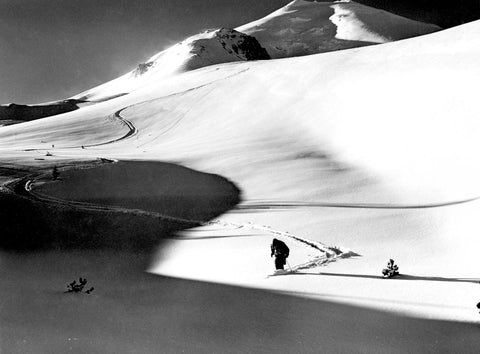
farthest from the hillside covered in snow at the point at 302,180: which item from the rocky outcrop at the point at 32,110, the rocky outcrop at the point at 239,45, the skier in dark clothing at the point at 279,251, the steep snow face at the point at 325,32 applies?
the steep snow face at the point at 325,32

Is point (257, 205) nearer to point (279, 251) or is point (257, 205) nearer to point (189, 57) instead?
point (279, 251)

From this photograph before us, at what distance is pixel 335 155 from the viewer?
25.6 m

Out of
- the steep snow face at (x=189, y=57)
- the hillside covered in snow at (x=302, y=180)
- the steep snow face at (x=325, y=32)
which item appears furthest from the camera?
the steep snow face at (x=325, y=32)

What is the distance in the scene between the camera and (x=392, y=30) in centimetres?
18588

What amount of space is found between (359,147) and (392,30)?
175 meters

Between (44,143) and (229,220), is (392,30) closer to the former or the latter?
(44,143)

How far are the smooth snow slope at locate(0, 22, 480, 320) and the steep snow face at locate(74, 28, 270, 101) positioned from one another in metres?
67.0

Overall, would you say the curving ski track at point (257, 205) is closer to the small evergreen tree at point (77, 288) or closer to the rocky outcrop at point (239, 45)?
the small evergreen tree at point (77, 288)

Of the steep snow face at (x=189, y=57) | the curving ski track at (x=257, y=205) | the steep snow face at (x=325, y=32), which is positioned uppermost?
the steep snow face at (x=325, y=32)

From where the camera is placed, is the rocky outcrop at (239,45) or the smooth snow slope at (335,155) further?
the rocky outcrop at (239,45)

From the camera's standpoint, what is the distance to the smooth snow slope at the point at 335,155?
1121cm

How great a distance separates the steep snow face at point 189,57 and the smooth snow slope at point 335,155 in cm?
6704

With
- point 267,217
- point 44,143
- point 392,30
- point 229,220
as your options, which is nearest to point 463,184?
point 267,217

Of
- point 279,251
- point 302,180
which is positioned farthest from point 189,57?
point 279,251
